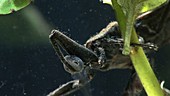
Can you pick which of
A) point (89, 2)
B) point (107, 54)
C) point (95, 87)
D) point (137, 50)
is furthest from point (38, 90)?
point (137, 50)

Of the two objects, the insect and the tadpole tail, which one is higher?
the tadpole tail

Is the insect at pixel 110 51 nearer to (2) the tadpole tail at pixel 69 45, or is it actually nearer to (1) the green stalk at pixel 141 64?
(2) the tadpole tail at pixel 69 45

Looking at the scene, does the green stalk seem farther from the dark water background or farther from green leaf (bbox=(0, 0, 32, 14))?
the dark water background

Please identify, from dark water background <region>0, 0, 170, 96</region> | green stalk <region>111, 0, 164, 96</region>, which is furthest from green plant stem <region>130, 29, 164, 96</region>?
dark water background <region>0, 0, 170, 96</region>

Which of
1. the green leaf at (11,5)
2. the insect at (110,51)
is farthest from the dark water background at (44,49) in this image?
the green leaf at (11,5)

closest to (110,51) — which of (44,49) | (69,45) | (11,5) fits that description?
(69,45)

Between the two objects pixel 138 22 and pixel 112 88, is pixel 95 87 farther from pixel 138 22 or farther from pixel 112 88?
pixel 138 22

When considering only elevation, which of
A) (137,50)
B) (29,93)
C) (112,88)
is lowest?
(112,88)
